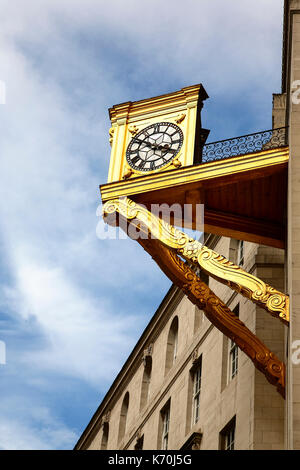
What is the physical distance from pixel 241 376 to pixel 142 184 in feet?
20.6

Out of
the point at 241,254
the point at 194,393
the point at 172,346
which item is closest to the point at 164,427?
the point at 194,393

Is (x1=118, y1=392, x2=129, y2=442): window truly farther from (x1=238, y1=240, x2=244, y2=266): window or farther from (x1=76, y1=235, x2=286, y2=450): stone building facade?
(x1=238, y1=240, x2=244, y2=266): window

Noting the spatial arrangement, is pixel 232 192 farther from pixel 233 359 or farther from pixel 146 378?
pixel 146 378

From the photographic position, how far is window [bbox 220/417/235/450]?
29625 mm

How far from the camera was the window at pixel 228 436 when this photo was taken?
97.2 feet

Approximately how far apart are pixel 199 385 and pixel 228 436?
4604 mm

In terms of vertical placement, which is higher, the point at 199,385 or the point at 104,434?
the point at 104,434

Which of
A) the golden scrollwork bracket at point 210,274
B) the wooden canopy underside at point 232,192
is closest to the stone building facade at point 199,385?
the wooden canopy underside at point 232,192

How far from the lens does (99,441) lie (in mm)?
48094

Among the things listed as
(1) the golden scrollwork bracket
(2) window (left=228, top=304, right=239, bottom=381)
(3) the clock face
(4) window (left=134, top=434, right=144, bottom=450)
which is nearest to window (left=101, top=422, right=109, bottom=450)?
(4) window (left=134, top=434, right=144, bottom=450)

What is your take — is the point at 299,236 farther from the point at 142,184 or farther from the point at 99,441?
the point at 99,441

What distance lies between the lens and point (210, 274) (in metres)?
25.0

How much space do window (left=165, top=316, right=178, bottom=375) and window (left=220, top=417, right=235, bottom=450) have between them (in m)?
8.78
